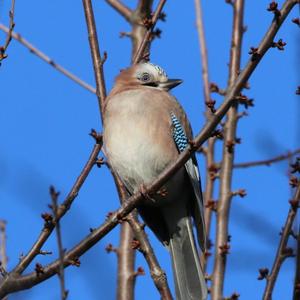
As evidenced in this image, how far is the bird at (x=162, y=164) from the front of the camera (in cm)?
603

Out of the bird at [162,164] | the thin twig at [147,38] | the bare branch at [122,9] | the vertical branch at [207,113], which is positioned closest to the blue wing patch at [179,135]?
the bird at [162,164]

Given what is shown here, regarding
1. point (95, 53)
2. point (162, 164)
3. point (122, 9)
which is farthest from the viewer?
point (122, 9)

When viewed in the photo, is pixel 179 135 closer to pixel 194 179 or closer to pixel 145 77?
pixel 194 179

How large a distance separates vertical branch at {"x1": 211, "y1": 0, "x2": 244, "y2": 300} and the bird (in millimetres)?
181

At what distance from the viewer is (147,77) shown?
7.01m

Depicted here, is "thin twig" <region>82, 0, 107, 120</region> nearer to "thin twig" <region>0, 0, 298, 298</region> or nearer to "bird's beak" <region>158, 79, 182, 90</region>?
"bird's beak" <region>158, 79, 182, 90</region>

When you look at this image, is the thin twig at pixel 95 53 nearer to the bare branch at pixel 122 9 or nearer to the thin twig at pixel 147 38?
the thin twig at pixel 147 38

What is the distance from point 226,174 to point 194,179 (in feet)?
1.27

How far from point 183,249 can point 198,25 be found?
2.39 m

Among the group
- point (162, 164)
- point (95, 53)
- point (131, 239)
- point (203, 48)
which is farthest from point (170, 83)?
point (131, 239)

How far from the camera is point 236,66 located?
6.67m

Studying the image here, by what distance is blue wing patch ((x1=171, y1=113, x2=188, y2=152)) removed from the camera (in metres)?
6.16

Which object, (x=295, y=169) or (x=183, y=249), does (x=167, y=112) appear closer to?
(x=183, y=249)

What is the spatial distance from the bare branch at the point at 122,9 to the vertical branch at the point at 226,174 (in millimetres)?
1184
